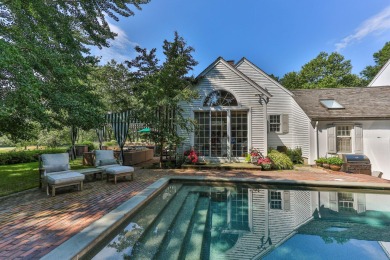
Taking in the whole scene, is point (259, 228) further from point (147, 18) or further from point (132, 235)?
point (147, 18)

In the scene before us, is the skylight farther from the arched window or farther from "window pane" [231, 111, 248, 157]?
the arched window

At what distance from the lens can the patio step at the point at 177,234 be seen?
3225 mm

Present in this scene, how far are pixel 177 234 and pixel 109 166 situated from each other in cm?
519

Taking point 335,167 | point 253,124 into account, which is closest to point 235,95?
point 253,124

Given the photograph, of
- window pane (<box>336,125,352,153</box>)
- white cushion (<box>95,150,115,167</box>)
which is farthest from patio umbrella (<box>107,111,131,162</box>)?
window pane (<box>336,125,352,153</box>)

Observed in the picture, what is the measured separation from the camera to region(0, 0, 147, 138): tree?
16.4ft

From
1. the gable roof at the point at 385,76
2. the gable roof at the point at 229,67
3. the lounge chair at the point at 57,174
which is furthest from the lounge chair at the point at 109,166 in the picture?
the gable roof at the point at 385,76

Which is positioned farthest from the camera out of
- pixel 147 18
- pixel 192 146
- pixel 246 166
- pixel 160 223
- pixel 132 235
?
pixel 147 18

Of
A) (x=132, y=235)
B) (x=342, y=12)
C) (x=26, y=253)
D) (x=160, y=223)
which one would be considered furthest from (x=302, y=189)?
(x=342, y=12)

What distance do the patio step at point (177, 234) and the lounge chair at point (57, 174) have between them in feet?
12.0

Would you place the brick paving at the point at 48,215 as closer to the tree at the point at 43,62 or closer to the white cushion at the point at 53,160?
the white cushion at the point at 53,160

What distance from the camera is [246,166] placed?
1016 cm

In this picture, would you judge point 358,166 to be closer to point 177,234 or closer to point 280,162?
point 280,162

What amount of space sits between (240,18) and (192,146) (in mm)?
10922
